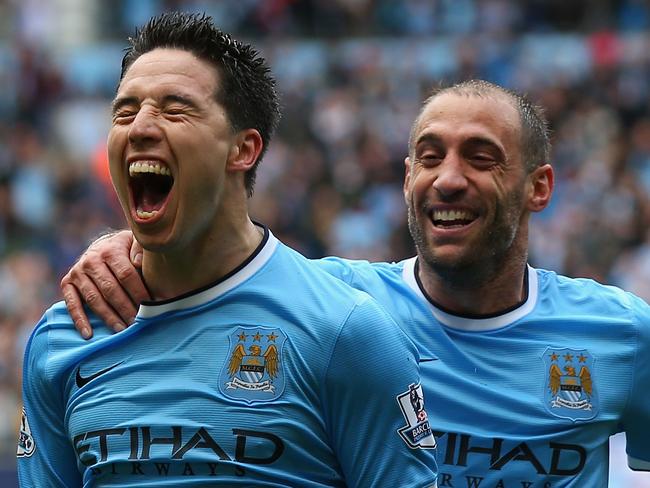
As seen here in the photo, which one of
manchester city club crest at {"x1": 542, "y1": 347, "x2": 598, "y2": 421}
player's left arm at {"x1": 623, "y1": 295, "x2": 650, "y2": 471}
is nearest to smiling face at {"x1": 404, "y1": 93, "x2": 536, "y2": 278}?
manchester city club crest at {"x1": 542, "y1": 347, "x2": 598, "y2": 421}

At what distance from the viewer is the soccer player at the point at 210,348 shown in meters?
3.79

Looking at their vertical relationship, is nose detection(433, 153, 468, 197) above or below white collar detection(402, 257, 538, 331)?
above

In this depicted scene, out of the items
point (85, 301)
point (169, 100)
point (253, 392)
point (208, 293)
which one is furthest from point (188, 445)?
point (169, 100)

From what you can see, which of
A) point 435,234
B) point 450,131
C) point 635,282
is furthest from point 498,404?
point 635,282

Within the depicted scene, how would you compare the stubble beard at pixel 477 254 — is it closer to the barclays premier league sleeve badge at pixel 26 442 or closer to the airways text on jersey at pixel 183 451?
the airways text on jersey at pixel 183 451

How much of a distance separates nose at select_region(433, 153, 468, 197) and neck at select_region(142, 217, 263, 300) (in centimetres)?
90

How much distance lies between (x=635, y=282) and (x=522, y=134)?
654cm

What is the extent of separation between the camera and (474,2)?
59.8 ft

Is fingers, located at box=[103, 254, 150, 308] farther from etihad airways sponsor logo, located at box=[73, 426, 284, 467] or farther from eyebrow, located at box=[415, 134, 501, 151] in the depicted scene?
eyebrow, located at box=[415, 134, 501, 151]

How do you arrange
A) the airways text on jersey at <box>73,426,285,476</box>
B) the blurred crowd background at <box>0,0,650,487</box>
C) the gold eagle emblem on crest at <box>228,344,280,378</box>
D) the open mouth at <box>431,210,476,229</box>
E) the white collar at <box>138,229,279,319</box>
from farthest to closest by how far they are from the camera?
the blurred crowd background at <box>0,0,650,487</box> → the open mouth at <box>431,210,476,229</box> → the white collar at <box>138,229,279,319</box> → the gold eagle emblem on crest at <box>228,344,280,378</box> → the airways text on jersey at <box>73,426,285,476</box>

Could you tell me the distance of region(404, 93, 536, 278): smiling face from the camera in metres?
4.74

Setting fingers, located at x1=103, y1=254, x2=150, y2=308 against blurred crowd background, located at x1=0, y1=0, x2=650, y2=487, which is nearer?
fingers, located at x1=103, y1=254, x2=150, y2=308

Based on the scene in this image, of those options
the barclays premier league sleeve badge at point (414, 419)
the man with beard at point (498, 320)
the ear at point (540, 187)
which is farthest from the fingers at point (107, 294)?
the ear at point (540, 187)

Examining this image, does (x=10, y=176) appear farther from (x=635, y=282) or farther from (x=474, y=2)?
(x=635, y=282)
